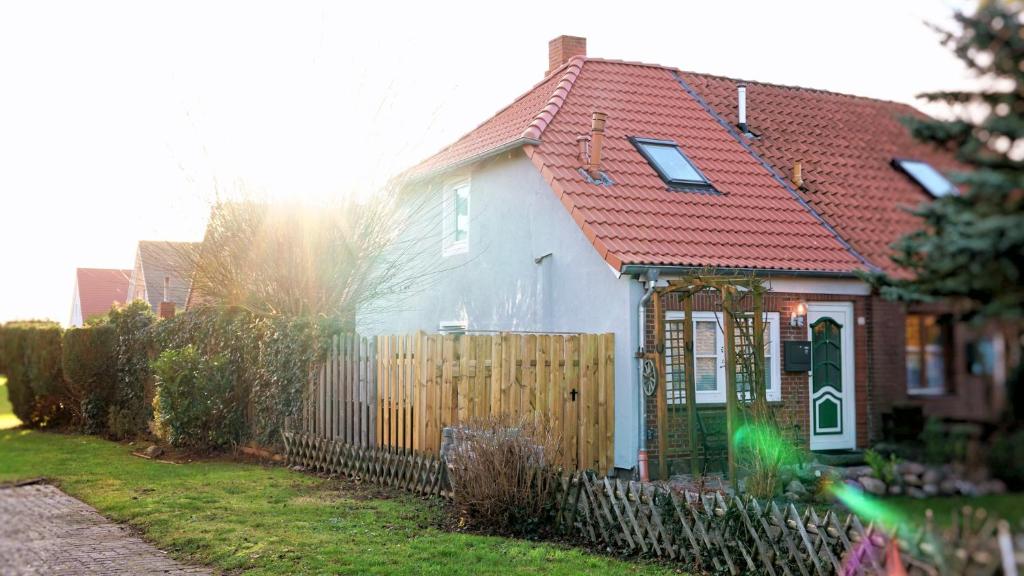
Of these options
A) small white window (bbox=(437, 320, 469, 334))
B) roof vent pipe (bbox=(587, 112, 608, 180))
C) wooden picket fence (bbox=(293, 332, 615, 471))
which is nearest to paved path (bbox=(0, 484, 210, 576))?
wooden picket fence (bbox=(293, 332, 615, 471))

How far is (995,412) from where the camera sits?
347 centimetres

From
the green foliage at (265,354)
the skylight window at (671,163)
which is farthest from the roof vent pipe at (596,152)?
the green foliage at (265,354)

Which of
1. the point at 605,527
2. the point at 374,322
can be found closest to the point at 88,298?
the point at 374,322

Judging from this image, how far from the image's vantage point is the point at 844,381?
15.8 m

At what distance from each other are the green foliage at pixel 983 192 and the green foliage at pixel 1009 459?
43 cm

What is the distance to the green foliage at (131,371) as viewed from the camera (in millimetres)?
18969

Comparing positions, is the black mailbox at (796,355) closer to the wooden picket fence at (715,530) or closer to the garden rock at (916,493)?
the wooden picket fence at (715,530)

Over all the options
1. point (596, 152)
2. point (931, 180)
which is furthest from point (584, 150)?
point (931, 180)

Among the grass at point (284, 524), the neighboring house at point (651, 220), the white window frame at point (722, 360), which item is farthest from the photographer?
the white window frame at point (722, 360)

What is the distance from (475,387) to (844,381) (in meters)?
6.64

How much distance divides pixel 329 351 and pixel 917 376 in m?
12.3

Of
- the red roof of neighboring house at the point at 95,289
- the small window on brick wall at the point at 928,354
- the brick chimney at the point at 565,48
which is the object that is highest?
the brick chimney at the point at 565,48

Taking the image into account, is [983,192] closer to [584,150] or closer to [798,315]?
[798,315]

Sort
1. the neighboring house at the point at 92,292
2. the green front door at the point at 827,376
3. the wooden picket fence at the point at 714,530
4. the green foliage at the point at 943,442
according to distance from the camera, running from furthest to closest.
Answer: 1. the neighboring house at the point at 92,292
2. the green front door at the point at 827,376
3. the wooden picket fence at the point at 714,530
4. the green foliage at the point at 943,442
